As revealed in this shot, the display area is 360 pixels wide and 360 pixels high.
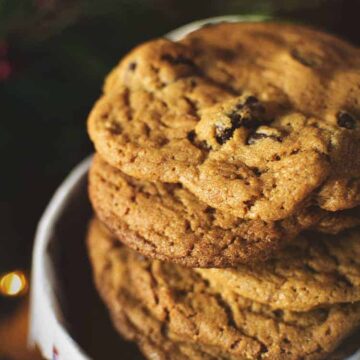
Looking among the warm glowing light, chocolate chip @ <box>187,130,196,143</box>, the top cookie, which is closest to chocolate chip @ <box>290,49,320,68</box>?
the top cookie

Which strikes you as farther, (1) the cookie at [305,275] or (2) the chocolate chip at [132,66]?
(2) the chocolate chip at [132,66]

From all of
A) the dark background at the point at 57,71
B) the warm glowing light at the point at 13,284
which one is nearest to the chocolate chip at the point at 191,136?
the dark background at the point at 57,71

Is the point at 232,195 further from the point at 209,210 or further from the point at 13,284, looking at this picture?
the point at 13,284

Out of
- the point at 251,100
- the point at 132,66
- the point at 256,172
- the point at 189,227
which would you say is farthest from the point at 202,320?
the point at 132,66

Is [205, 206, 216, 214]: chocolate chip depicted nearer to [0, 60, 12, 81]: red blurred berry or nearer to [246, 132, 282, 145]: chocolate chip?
[246, 132, 282, 145]: chocolate chip

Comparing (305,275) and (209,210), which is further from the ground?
(209,210)

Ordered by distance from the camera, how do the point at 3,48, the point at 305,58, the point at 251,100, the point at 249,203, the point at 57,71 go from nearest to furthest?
the point at 249,203
the point at 251,100
the point at 305,58
the point at 3,48
the point at 57,71

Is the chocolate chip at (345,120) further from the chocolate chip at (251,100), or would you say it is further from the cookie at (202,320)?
the cookie at (202,320)
